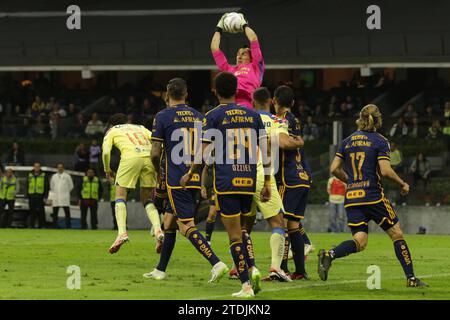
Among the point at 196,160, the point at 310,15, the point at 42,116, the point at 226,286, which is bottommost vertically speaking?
the point at 226,286

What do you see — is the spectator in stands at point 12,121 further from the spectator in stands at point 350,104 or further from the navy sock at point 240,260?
the navy sock at point 240,260

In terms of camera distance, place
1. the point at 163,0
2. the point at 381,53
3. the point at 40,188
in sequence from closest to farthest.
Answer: the point at 40,188
the point at 381,53
the point at 163,0

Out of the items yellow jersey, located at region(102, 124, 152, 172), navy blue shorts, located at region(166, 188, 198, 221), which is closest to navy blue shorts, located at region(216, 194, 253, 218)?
navy blue shorts, located at region(166, 188, 198, 221)

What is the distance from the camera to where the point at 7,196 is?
3409 centimetres

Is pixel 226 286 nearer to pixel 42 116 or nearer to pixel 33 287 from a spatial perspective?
pixel 33 287

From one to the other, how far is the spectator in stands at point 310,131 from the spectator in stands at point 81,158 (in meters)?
6.78

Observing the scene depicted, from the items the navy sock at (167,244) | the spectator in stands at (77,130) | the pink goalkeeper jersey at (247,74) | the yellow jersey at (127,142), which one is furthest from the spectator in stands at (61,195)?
the navy sock at (167,244)

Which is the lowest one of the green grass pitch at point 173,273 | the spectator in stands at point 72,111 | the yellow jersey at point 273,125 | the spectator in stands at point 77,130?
the green grass pitch at point 173,273

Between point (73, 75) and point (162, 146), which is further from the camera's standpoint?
point (73, 75)

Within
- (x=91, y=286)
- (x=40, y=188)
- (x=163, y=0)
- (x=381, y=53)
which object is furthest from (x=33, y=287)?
(x=163, y=0)

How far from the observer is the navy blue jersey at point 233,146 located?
12070 millimetres

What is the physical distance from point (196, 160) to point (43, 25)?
36182 mm

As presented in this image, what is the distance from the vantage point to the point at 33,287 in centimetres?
1319

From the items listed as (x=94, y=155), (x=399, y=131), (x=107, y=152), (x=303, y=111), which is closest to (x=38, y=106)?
(x=94, y=155)
